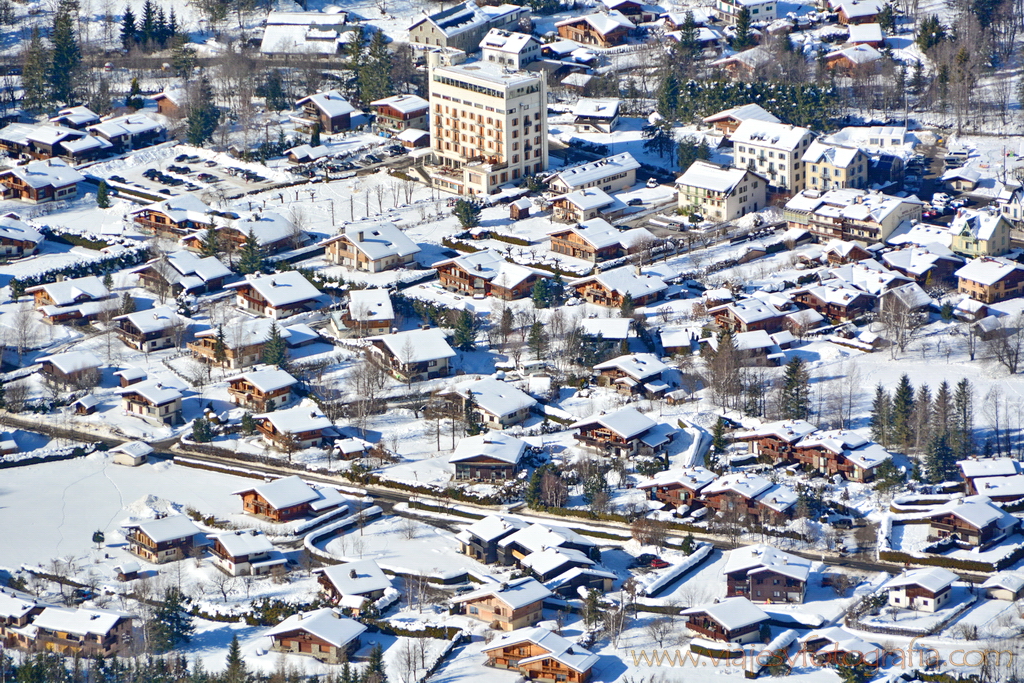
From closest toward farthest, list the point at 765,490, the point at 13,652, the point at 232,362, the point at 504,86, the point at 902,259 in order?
the point at 13,652 → the point at 765,490 → the point at 232,362 → the point at 902,259 → the point at 504,86

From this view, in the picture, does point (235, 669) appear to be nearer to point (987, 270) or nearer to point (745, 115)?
point (987, 270)

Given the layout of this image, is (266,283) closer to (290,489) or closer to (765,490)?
(290,489)

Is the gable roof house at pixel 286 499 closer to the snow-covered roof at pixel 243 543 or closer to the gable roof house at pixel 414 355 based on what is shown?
the snow-covered roof at pixel 243 543

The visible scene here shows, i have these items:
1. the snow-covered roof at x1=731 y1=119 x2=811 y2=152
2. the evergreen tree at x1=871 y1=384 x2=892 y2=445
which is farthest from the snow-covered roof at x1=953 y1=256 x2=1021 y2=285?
the snow-covered roof at x1=731 y1=119 x2=811 y2=152

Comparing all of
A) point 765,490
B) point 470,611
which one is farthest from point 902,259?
point 470,611

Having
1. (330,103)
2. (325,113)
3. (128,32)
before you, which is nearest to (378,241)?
(325,113)

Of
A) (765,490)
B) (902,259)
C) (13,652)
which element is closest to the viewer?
(13,652)
